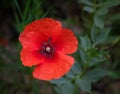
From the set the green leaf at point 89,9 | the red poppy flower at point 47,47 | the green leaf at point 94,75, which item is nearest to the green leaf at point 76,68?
the green leaf at point 94,75

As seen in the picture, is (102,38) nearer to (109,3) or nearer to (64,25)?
(109,3)

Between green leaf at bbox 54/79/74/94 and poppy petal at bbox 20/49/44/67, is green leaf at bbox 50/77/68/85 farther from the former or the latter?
poppy petal at bbox 20/49/44/67

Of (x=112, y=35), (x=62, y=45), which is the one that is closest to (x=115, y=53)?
(x=112, y=35)

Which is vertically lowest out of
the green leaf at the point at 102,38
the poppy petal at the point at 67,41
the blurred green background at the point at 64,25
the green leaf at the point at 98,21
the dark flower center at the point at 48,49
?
the blurred green background at the point at 64,25

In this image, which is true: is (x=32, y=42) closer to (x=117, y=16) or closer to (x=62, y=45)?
(x=62, y=45)

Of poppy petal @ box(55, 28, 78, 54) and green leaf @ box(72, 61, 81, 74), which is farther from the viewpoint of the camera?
green leaf @ box(72, 61, 81, 74)

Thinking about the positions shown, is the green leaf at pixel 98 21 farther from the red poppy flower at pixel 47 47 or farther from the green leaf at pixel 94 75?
the red poppy flower at pixel 47 47

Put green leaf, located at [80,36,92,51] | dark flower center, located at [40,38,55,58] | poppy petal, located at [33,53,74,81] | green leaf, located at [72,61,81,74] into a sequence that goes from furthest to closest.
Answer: green leaf, located at [72,61,81,74] < green leaf, located at [80,36,92,51] < dark flower center, located at [40,38,55,58] < poppy petal, located at [33,53,74,81]

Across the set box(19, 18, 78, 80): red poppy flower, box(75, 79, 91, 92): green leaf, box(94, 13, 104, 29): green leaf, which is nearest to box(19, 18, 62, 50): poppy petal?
box(19, 18, 78, 80): red poppy flower
